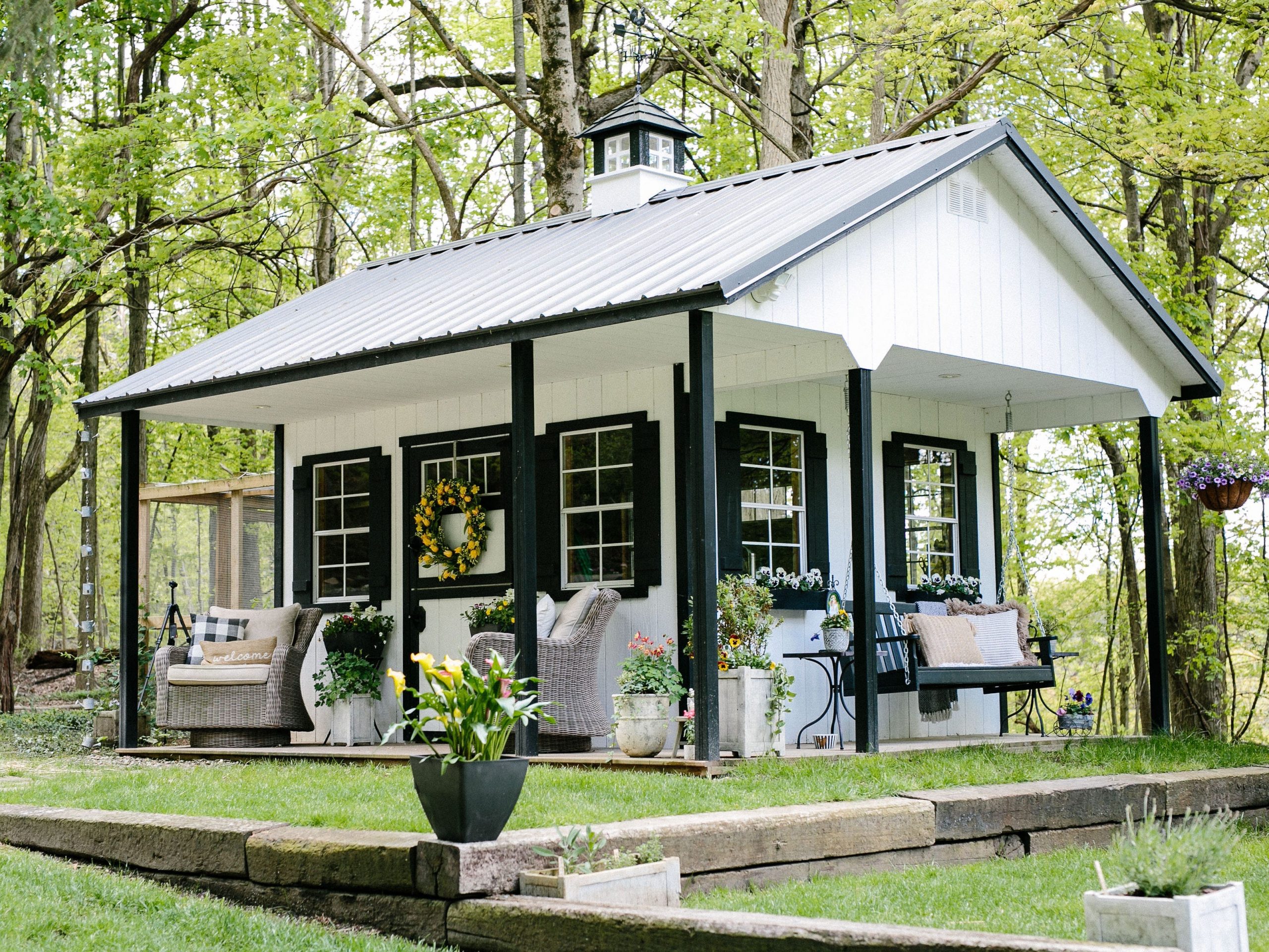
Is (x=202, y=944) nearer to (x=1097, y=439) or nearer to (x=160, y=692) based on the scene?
(x=160, y=692)

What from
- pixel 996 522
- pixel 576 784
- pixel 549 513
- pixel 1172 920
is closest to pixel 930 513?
pixel 996 522

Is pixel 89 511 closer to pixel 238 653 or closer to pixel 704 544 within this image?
pixel 238 653

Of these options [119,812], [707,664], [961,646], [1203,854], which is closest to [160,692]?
[119,812]

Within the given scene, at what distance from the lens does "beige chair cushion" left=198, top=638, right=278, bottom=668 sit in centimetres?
1070

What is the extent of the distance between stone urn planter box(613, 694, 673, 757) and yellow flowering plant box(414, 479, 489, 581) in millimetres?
2835

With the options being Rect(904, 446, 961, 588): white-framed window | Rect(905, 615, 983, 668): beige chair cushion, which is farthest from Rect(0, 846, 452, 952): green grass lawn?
Rect(904, 446, 961, 588): white-framed window

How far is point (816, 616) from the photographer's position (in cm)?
990

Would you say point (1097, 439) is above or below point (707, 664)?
above

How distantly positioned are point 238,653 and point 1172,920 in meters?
8.07

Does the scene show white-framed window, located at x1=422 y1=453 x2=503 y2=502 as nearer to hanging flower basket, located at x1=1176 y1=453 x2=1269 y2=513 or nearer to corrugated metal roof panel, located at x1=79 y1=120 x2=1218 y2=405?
corrugated metal roof panel, located at x1=79 y1=120 x2=1218 y2=405

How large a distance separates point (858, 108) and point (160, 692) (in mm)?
12762

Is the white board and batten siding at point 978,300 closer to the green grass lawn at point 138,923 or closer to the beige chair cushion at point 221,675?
the green grass lawn at point 138,923

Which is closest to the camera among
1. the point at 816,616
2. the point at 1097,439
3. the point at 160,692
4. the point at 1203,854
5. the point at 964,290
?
the point at 1203,854

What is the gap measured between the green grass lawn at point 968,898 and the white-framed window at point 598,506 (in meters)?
3.89
